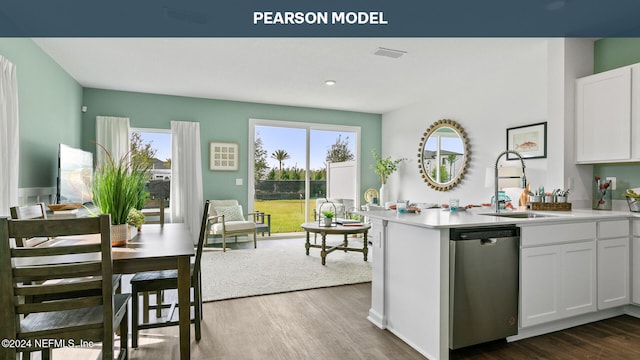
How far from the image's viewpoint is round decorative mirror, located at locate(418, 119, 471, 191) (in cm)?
519

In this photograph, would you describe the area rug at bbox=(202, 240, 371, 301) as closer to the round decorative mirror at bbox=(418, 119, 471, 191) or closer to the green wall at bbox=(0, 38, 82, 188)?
the round decorative mirror at bbox=(418, 119, 471, 191)

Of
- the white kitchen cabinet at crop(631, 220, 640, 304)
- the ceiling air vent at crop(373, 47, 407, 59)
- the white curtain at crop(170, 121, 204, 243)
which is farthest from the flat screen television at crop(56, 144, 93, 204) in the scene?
the white kitchen cabinet at crop(631, 220, 640, 304)

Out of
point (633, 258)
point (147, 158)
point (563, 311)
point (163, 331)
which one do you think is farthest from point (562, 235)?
point (147, 158)

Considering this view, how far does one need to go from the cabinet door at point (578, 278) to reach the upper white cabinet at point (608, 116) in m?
1.04

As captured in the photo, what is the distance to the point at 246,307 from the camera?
3.08 m

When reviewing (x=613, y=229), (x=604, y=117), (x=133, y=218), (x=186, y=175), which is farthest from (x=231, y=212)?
(x=604, y=117)

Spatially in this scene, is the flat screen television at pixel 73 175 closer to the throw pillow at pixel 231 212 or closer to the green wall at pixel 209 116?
the green wall at pixel 209 116

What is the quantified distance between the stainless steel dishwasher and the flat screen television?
4.21 meters

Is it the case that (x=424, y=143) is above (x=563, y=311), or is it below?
above

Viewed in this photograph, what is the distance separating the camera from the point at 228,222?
18.2ft

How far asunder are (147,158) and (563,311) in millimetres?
5954

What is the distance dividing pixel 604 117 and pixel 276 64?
137 inches

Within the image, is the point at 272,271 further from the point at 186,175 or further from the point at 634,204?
the point at 634,204
